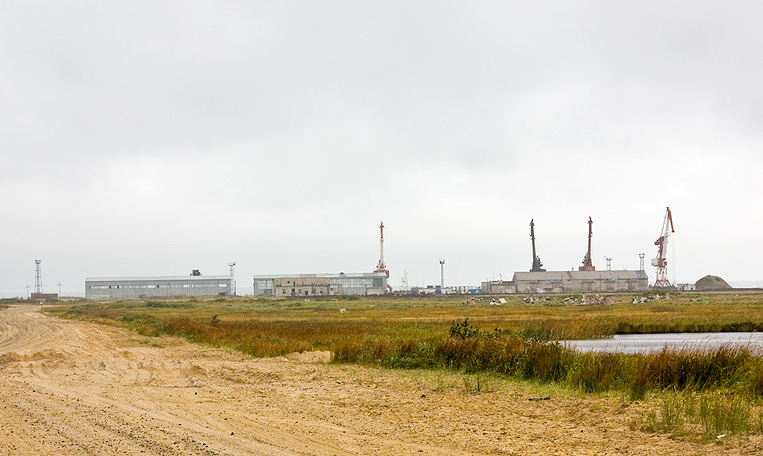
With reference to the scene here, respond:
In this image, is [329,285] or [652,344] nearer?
[652,344]

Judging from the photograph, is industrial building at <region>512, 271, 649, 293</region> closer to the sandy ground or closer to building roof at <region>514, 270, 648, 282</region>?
building roof at <region>514, 270, 648, 282</region>

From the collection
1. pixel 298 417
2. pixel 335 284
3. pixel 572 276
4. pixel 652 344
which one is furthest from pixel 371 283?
pixel 298 417

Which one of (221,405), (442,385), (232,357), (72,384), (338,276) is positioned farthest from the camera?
(338,276)

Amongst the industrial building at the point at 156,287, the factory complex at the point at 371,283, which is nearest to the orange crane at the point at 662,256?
the factory complex at the point at 371,283

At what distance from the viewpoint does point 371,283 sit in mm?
193000

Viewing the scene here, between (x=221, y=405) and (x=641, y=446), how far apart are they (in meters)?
8.79

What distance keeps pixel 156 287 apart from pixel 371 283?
6194 cm

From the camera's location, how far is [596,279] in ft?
→ 569

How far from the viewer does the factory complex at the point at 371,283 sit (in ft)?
558

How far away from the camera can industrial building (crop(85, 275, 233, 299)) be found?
7515 inches

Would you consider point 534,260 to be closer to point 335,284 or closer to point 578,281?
point 578,281

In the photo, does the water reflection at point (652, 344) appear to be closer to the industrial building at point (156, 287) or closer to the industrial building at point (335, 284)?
the industrial building at point (335, 284)

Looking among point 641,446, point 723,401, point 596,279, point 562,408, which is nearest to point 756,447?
point 641,446

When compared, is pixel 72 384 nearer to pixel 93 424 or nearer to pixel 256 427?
pixel 93 424
